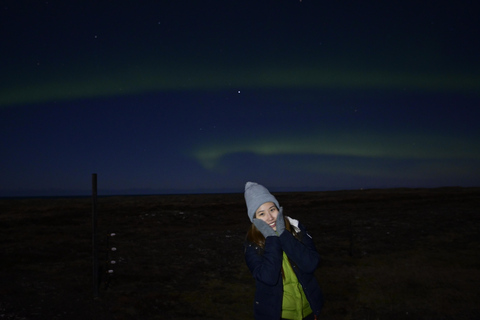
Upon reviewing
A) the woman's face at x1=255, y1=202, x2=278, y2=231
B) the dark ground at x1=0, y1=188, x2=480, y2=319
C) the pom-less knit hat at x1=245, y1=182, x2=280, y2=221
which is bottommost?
the dark ground at x1=0, y1=188, x2=480, y2=319

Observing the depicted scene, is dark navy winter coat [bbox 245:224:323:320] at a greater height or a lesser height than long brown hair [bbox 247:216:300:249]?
lesser

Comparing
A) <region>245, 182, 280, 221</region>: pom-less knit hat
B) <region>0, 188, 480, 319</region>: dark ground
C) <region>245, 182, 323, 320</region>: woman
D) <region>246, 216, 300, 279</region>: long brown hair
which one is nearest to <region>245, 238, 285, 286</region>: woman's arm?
<region>245, 182, 323, 320</region>: woman

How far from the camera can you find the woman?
110 inches

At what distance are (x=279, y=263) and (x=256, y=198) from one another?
61cm

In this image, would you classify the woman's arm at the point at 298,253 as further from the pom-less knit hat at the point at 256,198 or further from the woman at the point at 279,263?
the pom-less knit hat at the point at 256,198

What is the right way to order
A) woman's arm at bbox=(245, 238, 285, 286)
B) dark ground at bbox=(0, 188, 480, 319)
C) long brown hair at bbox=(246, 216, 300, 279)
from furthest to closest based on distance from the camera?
1. dark ground at bbox=(0, 188, 480, 319)
2. long brown hair at bbox=(246, 216, 300, 279)
3. woman's arm at bbox=(245, 238, 285, 286)

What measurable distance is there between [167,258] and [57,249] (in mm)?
6725

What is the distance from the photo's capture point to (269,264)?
2760 millimetres

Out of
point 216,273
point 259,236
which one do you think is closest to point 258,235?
point 259,236

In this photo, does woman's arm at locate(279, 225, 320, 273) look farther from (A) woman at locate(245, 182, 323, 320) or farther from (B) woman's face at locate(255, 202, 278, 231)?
(B) woman's face at locate(255, 202, 278, 231)

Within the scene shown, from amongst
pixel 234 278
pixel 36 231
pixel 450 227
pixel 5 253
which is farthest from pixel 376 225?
pixel 36 231

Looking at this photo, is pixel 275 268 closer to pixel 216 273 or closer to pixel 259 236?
pixel 259 236

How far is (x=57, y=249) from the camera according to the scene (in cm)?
1758

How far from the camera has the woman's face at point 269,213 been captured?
3032mm
